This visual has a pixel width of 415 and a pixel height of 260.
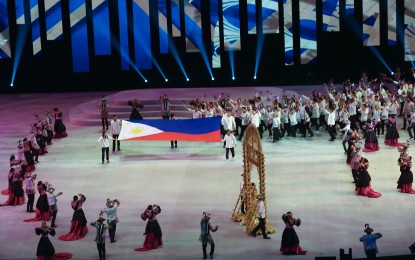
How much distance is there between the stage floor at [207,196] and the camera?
22344 mm

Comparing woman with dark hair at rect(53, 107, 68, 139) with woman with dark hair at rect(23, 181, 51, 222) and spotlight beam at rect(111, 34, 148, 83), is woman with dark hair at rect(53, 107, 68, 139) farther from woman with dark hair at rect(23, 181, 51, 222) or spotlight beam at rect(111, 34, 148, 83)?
woman with dark hair at rect(23, 181, 51, 222)

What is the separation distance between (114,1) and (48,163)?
12362mm

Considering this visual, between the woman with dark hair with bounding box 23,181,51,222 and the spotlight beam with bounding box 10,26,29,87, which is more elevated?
the spotlight beam with bounding box 10,26,29,87

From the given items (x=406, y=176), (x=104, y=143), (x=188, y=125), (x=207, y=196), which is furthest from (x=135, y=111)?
(x=406, y=176)

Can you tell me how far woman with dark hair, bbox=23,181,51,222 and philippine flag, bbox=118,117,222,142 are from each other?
551cm

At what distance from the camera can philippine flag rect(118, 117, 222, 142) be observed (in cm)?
2889

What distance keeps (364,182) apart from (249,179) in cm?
357

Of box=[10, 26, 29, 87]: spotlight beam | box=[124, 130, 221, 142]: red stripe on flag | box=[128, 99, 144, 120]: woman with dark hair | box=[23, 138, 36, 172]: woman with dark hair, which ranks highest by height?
box=[10, 26, 29, 87]: spotlight beam

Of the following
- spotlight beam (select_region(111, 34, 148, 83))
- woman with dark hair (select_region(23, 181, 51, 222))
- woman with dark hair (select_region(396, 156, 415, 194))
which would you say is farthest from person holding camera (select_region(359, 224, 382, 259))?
spotlight beam (select_region(111, 34, 148, 83))

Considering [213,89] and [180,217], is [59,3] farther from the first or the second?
[180,217]

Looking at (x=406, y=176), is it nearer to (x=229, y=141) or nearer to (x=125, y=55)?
(x=229, y=141)

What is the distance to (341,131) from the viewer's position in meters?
31.5

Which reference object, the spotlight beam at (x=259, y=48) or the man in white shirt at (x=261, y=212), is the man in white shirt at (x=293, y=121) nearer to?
the spotlight beam at (x=259, y=48)

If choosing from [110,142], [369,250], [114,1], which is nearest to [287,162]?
[110,142]
